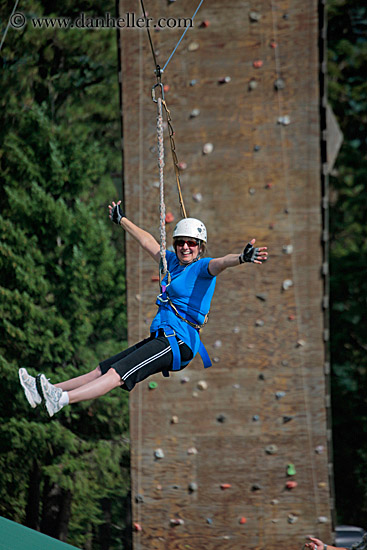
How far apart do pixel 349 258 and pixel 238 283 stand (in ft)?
14.6

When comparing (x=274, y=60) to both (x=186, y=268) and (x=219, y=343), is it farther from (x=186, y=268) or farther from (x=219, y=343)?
(x=186, y=268)

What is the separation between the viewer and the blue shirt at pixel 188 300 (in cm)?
342

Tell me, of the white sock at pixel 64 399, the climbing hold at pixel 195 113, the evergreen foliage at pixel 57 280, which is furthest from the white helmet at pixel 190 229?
the evergreen foliage at pixel 57 280

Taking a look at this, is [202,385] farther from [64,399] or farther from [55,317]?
[55,317]

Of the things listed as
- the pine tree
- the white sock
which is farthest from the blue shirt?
the pine tree

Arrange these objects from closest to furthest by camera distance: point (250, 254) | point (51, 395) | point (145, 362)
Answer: point (250, 254), point (51, 395), point (145, 362)

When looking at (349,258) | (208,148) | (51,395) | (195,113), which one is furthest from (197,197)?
(349,258)

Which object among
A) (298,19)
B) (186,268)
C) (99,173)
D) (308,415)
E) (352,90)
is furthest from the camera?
(352,90)

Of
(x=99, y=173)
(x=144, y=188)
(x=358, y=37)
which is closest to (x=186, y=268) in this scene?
(x=144, y=188)

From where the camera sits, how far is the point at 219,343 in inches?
227

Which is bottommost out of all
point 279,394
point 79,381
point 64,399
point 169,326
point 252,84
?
point 64,399

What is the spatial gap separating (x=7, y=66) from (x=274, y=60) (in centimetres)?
512

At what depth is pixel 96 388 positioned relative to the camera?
3.22m

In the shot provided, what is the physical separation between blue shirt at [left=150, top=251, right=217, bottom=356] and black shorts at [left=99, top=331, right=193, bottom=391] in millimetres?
50
